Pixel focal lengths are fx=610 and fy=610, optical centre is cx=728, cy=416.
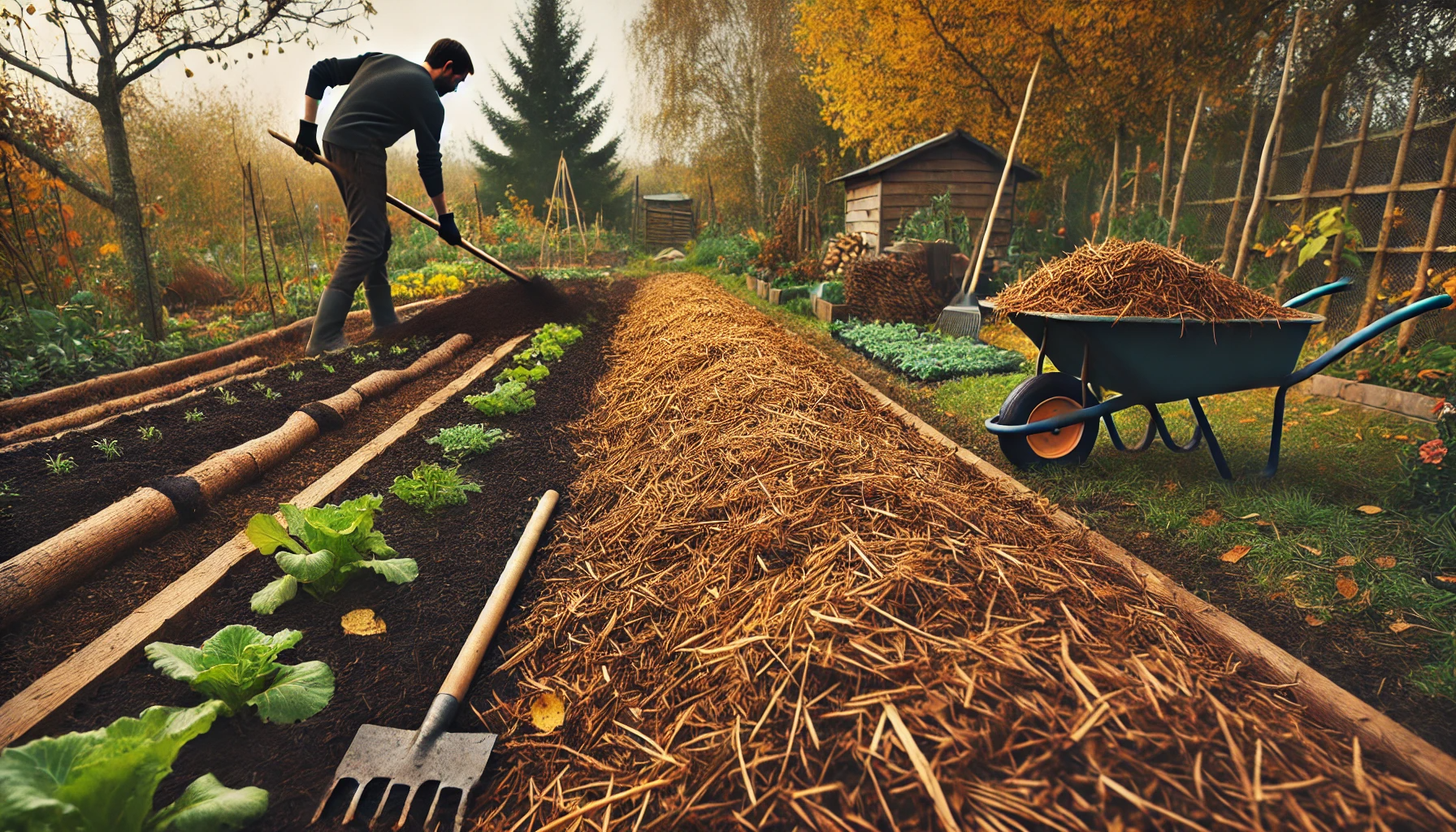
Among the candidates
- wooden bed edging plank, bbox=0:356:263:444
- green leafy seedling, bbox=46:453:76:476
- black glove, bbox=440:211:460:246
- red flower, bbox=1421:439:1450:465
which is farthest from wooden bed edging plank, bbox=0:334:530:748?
red flower, bbox=1421:439:1450:465

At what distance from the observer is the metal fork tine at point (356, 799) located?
126 centimetres

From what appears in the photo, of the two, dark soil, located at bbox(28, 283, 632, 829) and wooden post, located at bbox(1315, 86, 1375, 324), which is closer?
dark soil, located at bbox(28, 283, 632, 829)

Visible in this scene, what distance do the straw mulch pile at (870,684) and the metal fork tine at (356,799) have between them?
10.4 inches

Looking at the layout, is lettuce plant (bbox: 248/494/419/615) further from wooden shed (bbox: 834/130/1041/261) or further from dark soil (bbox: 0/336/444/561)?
wooden shed (bbox: 834/130/1041/261)

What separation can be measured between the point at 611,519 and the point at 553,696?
2.92ft

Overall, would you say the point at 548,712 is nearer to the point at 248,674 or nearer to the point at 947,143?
the point at 248,674

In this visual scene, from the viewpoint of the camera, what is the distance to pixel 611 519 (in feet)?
8.05

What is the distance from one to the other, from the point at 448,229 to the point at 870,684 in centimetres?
512

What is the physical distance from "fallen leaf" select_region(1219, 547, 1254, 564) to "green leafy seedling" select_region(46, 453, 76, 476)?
477cm

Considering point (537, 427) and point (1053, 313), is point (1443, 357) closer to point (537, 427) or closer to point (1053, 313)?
point (1053, 313)

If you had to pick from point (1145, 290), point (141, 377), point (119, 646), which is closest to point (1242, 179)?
point (1145, 290)

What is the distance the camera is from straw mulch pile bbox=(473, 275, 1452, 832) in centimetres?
109

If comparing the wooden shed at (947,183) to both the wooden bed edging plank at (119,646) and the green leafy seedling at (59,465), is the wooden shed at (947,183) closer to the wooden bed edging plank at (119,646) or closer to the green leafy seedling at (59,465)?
the wooden bed edging plank at (119,646)

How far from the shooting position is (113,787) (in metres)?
1.03
